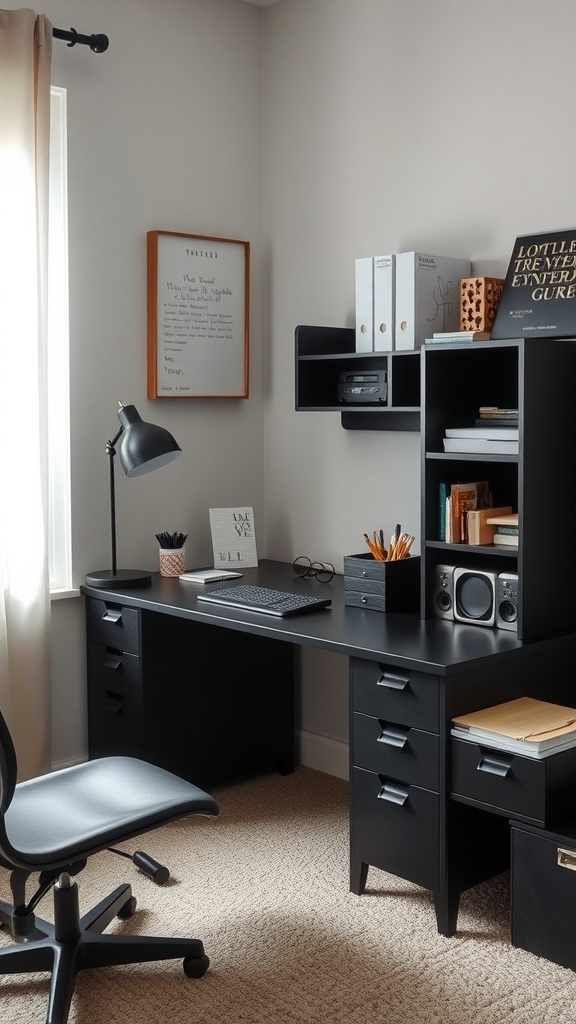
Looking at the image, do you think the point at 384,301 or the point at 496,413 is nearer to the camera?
the point at 496,413

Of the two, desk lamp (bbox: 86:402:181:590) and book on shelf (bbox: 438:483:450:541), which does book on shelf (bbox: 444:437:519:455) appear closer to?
book on shelf (bbox: 438:483:450:541)

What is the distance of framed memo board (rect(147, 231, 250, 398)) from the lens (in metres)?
3.41

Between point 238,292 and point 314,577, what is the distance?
3.42ft

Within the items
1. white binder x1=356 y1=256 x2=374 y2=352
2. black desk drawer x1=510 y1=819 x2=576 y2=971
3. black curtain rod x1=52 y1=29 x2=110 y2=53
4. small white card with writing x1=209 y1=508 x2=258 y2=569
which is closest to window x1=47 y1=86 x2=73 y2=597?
black curtain rod x1=52 y1=29 x2=110 y2=53

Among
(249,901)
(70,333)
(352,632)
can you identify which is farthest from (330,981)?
(70,333)

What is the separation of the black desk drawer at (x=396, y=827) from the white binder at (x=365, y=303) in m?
1.23

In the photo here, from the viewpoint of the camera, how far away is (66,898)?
213 cm

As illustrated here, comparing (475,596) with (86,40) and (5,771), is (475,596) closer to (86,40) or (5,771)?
(5,771)

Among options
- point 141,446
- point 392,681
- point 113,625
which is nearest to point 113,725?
point 113,625

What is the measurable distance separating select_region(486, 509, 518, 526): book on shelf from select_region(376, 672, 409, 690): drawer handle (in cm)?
47

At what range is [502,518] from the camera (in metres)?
2.59

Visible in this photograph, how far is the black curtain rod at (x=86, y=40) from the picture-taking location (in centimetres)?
304

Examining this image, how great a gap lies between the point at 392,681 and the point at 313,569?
42.0 inches

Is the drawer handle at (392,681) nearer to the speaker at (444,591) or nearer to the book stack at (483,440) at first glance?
the speaker at (444,591)
